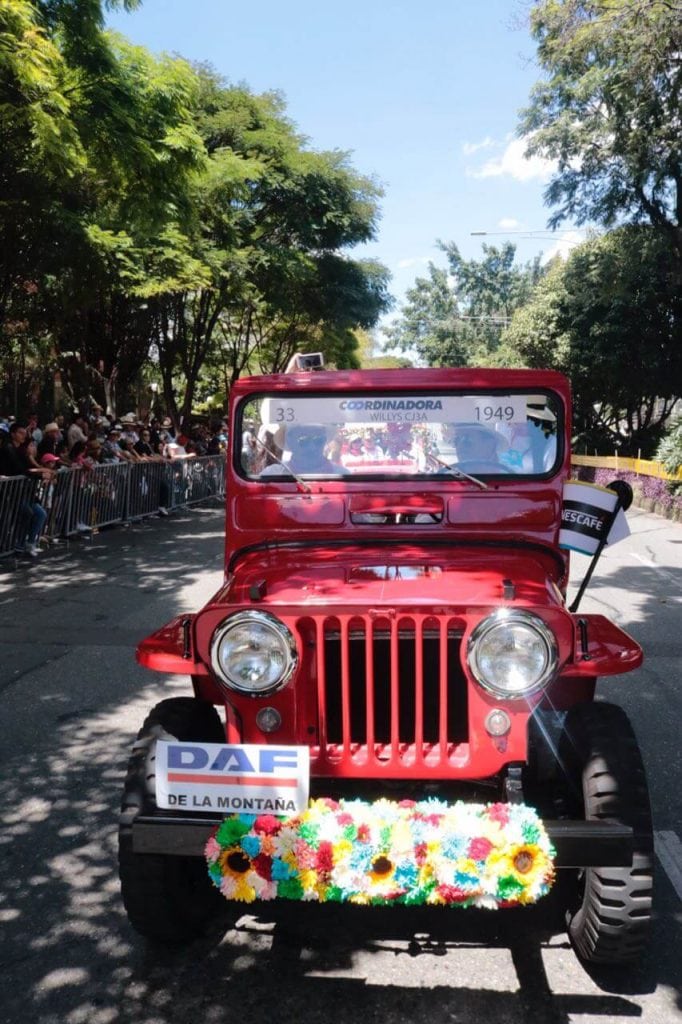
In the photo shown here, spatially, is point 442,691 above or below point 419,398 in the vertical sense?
below

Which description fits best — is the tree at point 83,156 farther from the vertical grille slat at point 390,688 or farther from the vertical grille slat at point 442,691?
the vertical grille slat at point 442,691

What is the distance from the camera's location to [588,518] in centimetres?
→ 415

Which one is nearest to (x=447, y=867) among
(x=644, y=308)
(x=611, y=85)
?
(x=611, y=85)

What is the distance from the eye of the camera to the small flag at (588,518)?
4.07m

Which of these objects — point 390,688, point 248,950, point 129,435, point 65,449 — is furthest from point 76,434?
point 390,688

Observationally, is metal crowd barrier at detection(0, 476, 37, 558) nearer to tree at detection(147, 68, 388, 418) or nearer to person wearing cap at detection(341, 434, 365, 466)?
tree at detection(147, 68, 388, 418)

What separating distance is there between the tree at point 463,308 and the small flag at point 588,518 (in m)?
66.4

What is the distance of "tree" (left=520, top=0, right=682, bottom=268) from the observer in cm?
1617

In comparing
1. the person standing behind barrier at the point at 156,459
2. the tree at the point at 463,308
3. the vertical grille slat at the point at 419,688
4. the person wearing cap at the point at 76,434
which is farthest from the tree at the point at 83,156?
the tree at the point at 463,308

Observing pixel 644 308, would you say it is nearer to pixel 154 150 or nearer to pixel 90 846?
pixel 154 150

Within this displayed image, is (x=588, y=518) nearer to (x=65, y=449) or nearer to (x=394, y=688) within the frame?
(x=394, y=688)

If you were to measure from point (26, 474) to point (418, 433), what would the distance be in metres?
8.79

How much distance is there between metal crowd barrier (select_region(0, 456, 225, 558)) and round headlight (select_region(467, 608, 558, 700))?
9542 mm

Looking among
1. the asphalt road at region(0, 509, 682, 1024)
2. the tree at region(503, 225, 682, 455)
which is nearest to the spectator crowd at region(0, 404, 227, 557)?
the asphalt road at region(0, 509, 682, 1024)
